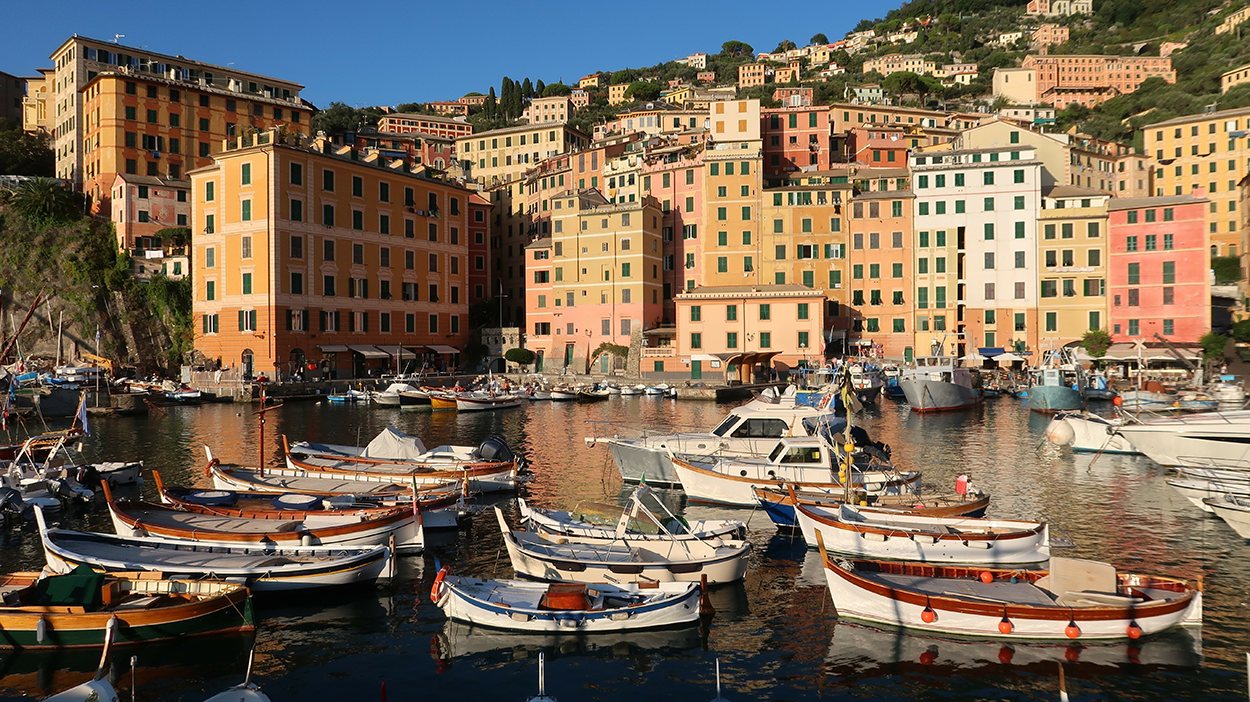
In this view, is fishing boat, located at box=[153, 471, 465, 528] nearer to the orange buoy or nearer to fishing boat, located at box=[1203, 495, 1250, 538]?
the orange buoy

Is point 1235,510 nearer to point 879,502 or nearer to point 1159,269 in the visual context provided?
point 879,502

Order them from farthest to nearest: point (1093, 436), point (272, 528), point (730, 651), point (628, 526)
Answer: point (1093, 436), point (272, 528), point (628, 526), point (730, 651)

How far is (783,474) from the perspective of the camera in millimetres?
22594

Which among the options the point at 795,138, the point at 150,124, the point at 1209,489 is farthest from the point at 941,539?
the point at 150,124

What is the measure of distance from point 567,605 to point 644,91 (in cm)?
15557

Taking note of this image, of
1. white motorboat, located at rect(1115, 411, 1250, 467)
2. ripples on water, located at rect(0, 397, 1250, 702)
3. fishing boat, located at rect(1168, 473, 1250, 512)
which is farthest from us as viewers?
white motorboat, located at rect(1115, 411, 1250, 467)

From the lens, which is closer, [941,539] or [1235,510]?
[941,539]

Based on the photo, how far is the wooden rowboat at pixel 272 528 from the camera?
17094 mm

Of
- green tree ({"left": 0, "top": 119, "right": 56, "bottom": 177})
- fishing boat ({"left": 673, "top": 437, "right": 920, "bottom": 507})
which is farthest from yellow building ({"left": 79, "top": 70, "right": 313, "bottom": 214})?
fishing boat ({"left": 673, "top": 437, "right": 920, "bottom": 507})

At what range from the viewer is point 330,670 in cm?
1296

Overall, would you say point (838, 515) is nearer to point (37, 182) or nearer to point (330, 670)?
point (330, 670)

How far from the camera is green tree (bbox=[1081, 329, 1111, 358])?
67.4 metres

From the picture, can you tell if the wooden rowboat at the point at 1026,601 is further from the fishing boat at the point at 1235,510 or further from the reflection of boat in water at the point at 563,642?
the fishing boat at the point at 1235,510

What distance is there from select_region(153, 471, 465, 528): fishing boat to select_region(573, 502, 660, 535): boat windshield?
4.41 m
